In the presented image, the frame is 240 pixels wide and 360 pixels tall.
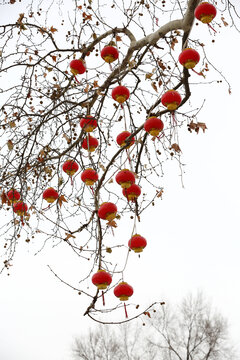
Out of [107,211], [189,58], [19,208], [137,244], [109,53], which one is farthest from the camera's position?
[19,208]

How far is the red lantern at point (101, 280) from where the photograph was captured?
2041 millimetres

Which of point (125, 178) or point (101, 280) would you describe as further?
point (101, 280)

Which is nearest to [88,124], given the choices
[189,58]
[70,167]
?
[70,167]

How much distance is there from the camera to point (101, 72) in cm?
341

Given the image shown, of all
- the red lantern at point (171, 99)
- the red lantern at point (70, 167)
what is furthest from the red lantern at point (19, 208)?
the red lantern at point (171, 99)

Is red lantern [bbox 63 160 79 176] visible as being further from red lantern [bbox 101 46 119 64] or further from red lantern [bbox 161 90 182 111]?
red lantern [bbox 161 90 182 111]

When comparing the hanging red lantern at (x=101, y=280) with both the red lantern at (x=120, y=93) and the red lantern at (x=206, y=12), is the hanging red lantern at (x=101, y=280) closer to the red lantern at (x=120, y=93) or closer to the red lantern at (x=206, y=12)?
the red lantern at (x=120, y=93)

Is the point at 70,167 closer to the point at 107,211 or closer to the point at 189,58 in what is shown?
the point at 107,211

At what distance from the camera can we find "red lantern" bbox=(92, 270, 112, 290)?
204 centimetres

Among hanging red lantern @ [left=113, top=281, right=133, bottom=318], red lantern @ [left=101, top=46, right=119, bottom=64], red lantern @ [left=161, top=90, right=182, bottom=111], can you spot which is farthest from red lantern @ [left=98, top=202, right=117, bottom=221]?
red lantern @ [left=101, top=46, right=119, bottom=64]

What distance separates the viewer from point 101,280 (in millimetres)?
2041

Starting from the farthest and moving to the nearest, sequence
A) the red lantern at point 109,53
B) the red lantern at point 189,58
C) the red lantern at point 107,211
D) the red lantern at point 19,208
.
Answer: the red lantern at point 19,208
the red lantern at point 109,53
the red lantern at point 107,211
the red lantern at point 189,58

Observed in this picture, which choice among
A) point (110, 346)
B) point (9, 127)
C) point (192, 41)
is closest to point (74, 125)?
point (9, 127)

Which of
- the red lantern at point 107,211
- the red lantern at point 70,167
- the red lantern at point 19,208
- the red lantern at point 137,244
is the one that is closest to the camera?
the red lantern at point 107,211
